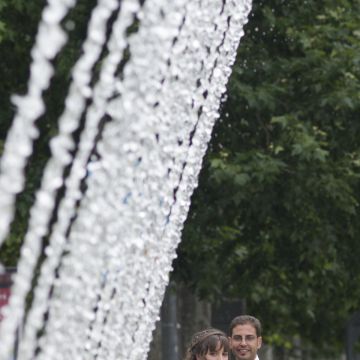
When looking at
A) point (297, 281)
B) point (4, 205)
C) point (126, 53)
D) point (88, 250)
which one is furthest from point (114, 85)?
point (297, 281)

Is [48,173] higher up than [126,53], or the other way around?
[126,53]

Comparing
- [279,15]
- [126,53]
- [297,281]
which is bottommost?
[297,281]

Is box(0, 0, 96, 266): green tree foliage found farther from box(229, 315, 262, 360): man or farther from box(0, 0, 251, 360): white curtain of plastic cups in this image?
box(0, 0, 251, 360): white curtain of plastic cups

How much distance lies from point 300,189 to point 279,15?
1.93 metres

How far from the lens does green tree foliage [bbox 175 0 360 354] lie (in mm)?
13461

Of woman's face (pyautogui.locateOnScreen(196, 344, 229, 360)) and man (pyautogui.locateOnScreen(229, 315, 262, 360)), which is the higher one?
man (pyautogui.locateOnScreen(229, 315, 262, 360))

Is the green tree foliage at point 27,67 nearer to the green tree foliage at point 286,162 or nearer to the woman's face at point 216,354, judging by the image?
the green tree foliage at point 286,162

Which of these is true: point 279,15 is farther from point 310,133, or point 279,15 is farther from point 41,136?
point 41,136

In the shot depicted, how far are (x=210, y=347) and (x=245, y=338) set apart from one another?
1.76 ft

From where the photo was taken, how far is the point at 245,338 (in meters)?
6.93

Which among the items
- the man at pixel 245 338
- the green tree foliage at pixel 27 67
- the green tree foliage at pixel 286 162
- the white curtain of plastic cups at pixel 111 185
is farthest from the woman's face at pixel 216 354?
the green tree foliage at pixel 286 162

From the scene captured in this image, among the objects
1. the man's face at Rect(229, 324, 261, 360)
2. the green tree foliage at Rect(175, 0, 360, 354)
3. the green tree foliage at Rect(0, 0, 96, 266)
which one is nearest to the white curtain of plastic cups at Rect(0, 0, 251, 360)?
the man's face at Rect(229, 324, 261, 360)

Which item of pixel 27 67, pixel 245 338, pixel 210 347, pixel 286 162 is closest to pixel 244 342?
pixel 245 338

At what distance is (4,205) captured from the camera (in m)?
3.03
